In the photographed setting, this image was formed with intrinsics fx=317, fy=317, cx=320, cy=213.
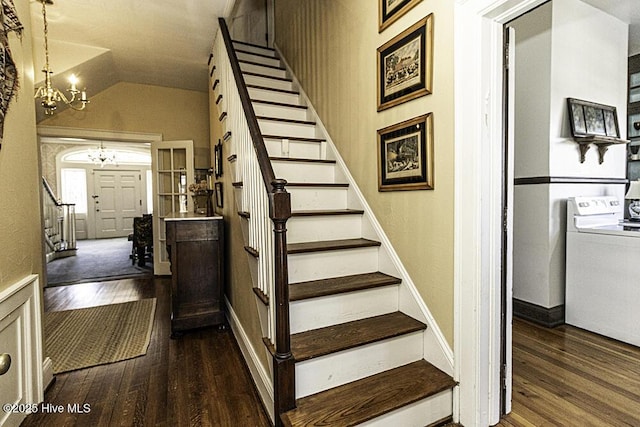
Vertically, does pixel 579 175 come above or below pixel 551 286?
above

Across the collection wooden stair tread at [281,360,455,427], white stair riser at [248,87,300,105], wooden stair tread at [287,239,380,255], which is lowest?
wooden stair tread at [281,360,455,427]

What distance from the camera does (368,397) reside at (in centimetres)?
155

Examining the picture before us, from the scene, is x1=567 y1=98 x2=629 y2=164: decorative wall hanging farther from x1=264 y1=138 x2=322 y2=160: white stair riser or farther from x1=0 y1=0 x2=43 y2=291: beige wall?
x1=0 y1=0 x2=43 y2=291: beige wall

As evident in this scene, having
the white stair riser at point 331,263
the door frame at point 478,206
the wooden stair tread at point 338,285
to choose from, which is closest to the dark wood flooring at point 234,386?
the door frame at point 478,206

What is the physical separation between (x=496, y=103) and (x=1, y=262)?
8.29ft

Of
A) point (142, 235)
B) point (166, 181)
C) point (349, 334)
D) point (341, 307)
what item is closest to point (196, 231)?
point (341, 307)

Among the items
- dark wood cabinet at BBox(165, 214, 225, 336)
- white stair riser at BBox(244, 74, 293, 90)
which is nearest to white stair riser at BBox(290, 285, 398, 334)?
dark wood cabinet at BBox(165, 214, 225, 336)

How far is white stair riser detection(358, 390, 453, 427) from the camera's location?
4.90 feet

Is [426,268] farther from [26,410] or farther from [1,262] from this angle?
[26,410]

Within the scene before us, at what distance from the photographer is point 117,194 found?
959 cm

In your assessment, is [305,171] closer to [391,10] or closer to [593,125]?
[391,10]

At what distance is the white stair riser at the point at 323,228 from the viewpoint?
7.61 ft

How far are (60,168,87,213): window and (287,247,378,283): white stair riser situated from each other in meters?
9.69

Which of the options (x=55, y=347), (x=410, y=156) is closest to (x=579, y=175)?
(x=410, y=156)
